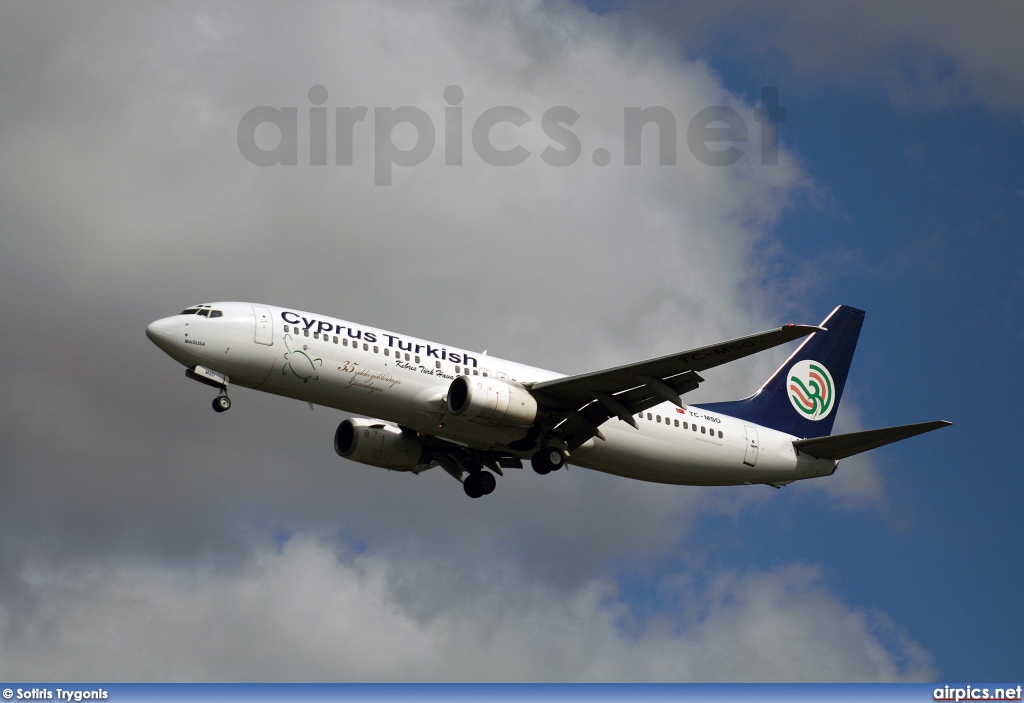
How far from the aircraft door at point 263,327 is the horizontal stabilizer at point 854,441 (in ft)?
70.1

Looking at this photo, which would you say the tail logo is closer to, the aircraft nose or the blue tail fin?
the blue tail fin

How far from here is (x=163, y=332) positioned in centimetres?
4156

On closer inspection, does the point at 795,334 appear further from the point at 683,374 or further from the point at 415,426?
the point at 415,426

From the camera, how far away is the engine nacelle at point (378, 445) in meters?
50.3

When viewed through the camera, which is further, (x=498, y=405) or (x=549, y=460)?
(x=549, y=460)

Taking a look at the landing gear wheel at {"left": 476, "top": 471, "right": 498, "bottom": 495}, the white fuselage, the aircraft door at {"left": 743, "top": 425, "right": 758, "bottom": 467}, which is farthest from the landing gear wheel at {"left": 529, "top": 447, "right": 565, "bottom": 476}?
the aircraft door at {"left": 743, "top": 425, "right": 758, "bottom": 467}

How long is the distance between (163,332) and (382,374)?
7.15m

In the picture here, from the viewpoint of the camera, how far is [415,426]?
146 feet

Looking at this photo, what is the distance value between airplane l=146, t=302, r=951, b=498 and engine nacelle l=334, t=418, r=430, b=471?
5 centimetres

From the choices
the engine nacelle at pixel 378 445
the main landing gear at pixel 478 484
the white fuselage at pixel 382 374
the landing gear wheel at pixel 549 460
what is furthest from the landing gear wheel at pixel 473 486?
the landing gear wheel at pixel 549 460

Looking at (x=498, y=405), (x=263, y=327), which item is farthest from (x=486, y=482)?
(x=263, y=327)

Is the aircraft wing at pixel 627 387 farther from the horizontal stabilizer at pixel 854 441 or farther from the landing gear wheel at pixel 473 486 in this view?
the horizontal stabilizer at pixel 854 441

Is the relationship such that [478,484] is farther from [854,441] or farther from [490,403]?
[854,441]

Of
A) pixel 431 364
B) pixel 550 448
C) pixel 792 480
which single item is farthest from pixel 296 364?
pixel 792 480
